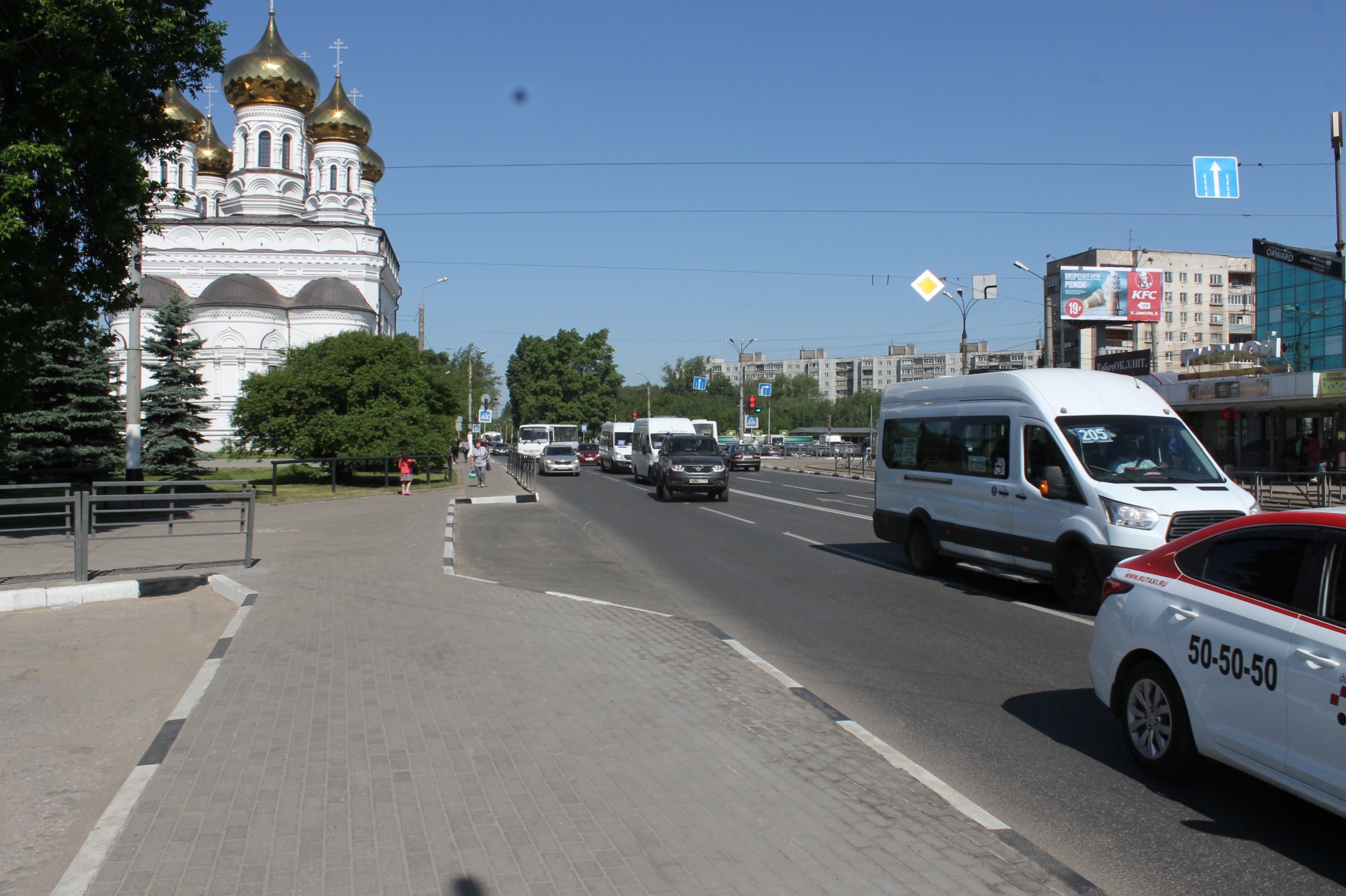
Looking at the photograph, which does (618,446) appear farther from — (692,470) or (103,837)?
(103,837)

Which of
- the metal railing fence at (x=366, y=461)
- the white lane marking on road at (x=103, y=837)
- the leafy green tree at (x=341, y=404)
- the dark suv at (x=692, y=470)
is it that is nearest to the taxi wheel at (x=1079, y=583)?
the white lane marking on road at (x=103, y=837)

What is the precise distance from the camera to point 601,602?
10.5 m

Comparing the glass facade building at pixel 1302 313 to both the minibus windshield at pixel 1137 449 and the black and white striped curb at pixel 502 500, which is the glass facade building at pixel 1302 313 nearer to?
the black and white striped curb at pixel 502 500

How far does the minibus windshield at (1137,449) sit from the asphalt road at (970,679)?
5.39ft

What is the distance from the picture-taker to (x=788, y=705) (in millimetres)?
6480

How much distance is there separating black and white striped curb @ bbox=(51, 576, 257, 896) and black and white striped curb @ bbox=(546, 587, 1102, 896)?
3.80 m

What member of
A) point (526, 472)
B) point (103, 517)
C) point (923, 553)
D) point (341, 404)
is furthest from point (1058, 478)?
point (341, 404)

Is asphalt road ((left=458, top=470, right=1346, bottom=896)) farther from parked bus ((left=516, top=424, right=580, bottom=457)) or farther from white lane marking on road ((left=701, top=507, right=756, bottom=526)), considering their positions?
parked bus ((left=516, top=424, right=580, bottom=457))

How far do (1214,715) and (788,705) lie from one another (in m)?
2.61

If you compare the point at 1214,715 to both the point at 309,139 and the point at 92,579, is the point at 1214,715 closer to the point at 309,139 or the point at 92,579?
the point at 92,579

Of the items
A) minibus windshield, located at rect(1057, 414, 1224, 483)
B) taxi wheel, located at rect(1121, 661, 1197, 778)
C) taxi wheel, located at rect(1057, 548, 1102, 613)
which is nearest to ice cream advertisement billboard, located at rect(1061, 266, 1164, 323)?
minibus windshield, located at rect(1057, 414, 1224, 483)

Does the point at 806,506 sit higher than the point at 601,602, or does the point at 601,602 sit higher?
the point at 806,506

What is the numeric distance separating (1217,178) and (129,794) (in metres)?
21.2

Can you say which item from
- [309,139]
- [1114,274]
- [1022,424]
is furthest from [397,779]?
[309,139]
